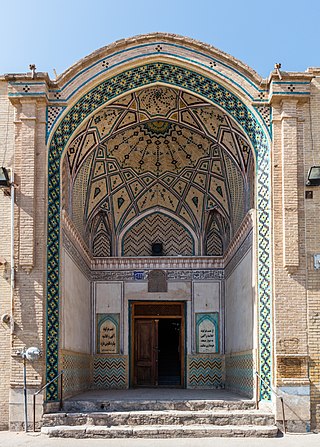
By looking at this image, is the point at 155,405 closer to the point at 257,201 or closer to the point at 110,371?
the point at 257,201

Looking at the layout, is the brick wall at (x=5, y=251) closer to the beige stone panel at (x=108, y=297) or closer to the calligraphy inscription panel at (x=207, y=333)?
the beige stone panel at (x=108, y=297)

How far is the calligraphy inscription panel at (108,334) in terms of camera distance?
1435cm

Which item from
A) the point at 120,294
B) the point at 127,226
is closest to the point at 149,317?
the point at 120,294

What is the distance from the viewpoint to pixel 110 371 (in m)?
14.2

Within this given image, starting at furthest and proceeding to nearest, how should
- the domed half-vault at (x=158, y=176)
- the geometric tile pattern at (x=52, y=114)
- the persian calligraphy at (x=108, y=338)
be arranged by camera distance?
the persian calligraphy at (x=108, y=338)
the domed half-vault at (x=158, y=176)
the geometric tile pattern at (x=52, y=114)

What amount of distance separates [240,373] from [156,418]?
115 inches

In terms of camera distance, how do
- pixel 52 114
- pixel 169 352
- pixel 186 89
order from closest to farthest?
1. pixel 52 114
2. pixel 186 89
3. pixel 169 352

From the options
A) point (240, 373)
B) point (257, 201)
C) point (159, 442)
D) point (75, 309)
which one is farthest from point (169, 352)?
point (159, 442)

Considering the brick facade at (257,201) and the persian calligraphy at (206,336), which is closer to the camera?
the brick facade at (257,201)

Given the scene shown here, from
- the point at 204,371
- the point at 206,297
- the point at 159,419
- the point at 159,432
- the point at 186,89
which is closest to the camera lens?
the point at 159,432

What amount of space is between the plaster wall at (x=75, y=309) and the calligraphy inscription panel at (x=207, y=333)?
2302 mm

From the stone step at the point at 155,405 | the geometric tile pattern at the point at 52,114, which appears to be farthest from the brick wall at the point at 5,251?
the stone step at the point at 155,405

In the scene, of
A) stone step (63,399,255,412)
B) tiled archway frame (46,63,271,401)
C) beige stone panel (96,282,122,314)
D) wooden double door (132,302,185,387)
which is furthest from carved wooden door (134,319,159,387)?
tiled archway frame (46,63,271,401)

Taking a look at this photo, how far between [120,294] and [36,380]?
508 centimetres
